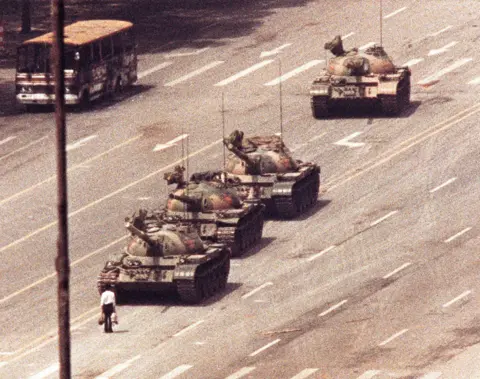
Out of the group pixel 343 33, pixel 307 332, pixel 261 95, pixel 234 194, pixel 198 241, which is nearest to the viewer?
pixel 307 332

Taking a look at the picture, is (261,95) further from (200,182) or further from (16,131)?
(200,182)

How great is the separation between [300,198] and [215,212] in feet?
22.9

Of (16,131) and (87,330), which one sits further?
(16,131)

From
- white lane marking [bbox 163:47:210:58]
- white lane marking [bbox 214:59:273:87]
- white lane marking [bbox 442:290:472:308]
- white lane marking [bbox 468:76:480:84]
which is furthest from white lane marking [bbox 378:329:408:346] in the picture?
white lane marking [bbox 163:47:210:58]

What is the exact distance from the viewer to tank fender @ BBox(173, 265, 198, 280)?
57.8 meters

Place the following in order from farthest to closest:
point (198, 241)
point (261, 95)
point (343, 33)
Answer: point (343, 33)
point (261, 95)
point (198, 241)

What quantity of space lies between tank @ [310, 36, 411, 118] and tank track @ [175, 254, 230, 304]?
2478 cm

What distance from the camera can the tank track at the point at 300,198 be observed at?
69.9 metres

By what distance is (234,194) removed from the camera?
2603 inches

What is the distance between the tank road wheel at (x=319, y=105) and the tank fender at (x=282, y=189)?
14310 millimetres

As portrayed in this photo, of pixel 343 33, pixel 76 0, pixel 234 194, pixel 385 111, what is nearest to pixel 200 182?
pixel 234 194

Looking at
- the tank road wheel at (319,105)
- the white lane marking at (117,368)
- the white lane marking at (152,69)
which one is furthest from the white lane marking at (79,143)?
the white lane marking at (117,368)

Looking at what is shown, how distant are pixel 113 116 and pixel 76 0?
89.5 ft

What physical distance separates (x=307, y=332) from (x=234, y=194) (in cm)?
1201
